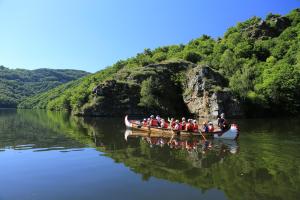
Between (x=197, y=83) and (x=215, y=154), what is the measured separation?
2188 inches

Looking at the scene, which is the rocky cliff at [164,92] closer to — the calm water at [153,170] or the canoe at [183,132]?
the canoe at [183,132]

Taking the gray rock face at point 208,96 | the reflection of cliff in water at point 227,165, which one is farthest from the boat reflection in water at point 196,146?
the gray rock face at point 208,96

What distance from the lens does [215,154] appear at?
24.6 metres

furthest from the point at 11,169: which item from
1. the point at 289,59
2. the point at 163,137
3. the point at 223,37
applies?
the point at 223,37

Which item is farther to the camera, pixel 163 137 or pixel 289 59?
pixel 289 59

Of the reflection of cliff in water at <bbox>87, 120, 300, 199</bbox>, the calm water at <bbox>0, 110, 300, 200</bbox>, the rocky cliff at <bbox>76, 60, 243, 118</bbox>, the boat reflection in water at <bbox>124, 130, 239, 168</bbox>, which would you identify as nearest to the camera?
the calm water at <bbox>0, 110, 300, 200</bbox>

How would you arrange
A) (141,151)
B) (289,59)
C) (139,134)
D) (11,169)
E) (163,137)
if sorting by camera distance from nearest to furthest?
(11,169)
(141,151)
(163,137)
(139,134)
(289,59)

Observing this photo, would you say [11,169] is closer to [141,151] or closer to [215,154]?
[141,151]

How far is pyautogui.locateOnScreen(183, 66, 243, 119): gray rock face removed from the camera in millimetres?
69938

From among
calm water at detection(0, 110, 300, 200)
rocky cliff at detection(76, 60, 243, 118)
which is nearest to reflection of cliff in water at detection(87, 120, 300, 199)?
calm water at detection(0, 110, 300, 200)

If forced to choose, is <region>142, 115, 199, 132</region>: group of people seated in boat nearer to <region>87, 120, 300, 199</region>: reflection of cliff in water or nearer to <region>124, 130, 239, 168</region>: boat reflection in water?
<region>124, 130, 239, 168</region>: boat reflection in water

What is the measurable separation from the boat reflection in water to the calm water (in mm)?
78

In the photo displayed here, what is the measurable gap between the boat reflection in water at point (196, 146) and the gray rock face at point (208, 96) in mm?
36235

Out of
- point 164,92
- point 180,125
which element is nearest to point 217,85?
point 164,92
